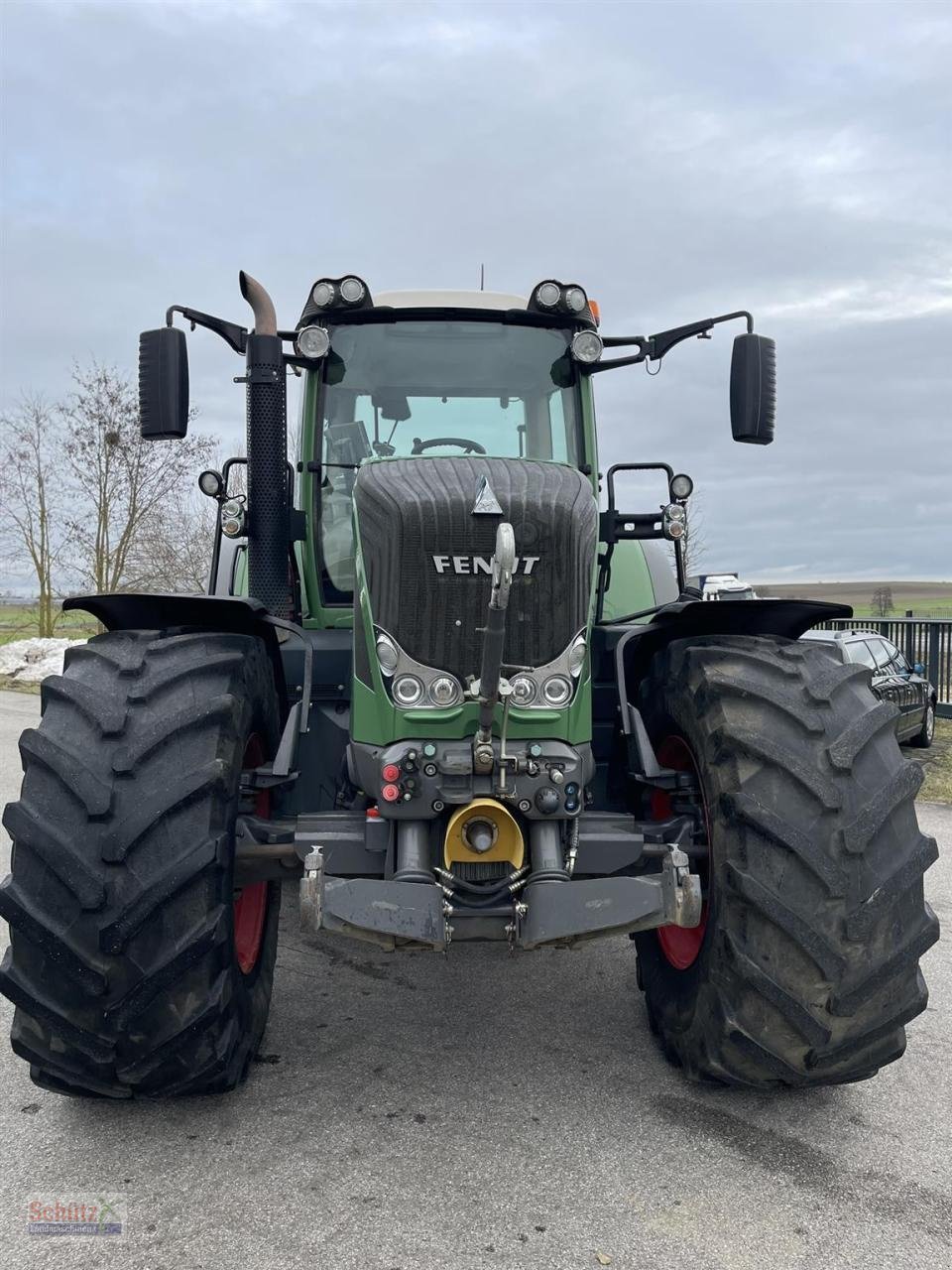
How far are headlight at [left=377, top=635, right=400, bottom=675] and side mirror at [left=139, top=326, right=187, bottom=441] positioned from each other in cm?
141

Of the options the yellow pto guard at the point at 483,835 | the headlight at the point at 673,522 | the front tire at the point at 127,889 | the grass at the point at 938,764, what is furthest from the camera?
the grass at the point at 938,764

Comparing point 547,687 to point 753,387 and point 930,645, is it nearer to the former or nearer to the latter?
point 753,387

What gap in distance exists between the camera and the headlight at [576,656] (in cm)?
312

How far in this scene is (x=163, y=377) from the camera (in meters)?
3.84

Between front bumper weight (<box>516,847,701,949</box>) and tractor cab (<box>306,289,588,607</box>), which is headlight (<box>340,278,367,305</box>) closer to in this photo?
tractor cab (<box>306,289,588,607</box>)

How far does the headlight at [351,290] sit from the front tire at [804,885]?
2109 millimetres

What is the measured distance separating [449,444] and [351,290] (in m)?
0.74

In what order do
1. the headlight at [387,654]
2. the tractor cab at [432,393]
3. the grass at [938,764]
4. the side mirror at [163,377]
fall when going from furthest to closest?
Answer: 1. the grass at [938,764]
2. the tractor cab at [432,393]
3. the side mirror at [163,377]
4. the headlight at [387,654]

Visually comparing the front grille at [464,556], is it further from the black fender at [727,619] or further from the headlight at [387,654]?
the black fender at [727,619]

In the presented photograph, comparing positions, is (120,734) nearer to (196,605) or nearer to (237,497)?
(196,605)

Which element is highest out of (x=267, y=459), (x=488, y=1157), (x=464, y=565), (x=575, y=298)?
(x=575, y=298)

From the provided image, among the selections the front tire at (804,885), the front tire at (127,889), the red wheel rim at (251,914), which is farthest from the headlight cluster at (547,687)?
the red wheel rim at (251,914)

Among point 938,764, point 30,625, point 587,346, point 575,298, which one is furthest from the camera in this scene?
point 30,625

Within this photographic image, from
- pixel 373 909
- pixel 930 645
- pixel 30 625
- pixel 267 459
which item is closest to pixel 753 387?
pixel 267 459
